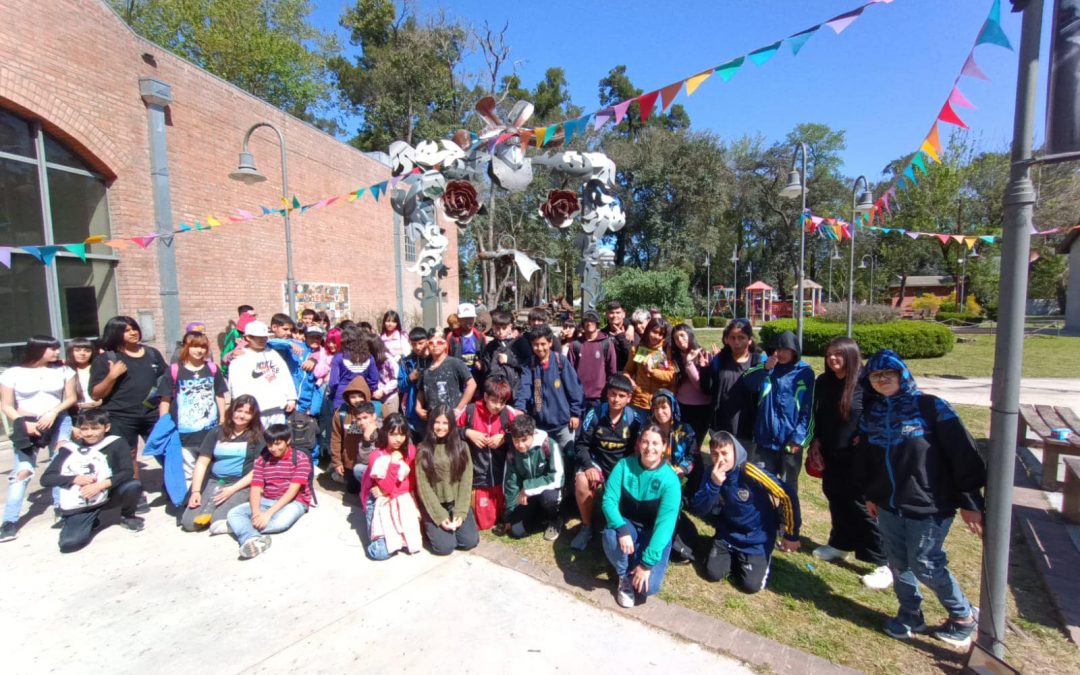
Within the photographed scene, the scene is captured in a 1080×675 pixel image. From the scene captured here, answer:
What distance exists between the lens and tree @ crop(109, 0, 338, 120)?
21.9 meters

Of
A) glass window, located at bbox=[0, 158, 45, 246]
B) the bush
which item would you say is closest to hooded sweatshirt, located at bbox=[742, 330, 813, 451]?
glass window, located at bbox=[0, 158, 45, 246]

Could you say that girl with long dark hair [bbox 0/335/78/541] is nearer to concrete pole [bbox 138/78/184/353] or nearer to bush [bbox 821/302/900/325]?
concrete pole [bbox 138/78/184/353]

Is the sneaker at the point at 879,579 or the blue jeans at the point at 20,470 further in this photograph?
the blue jeans at the point at 20,470

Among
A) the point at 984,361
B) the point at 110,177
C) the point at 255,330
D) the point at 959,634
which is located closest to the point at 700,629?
the point at 959,634

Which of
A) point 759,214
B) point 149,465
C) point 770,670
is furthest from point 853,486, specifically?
point 759,214

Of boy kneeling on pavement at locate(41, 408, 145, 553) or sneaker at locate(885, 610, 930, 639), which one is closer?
sneaker at locate(885, 610, 930, 639)

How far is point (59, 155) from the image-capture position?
7977mm

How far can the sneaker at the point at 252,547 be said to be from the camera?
11.8 feet

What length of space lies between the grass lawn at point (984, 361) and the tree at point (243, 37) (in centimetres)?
2615

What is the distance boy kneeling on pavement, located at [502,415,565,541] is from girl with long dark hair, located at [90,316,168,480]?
10.8ft

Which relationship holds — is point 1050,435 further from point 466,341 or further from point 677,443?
point 466,341

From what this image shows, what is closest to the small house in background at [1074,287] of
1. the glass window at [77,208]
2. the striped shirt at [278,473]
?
the striped shirt at [278,473]

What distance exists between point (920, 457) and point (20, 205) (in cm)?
1134

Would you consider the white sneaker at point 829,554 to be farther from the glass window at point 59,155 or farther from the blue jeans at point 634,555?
the glass window at point 59,155
